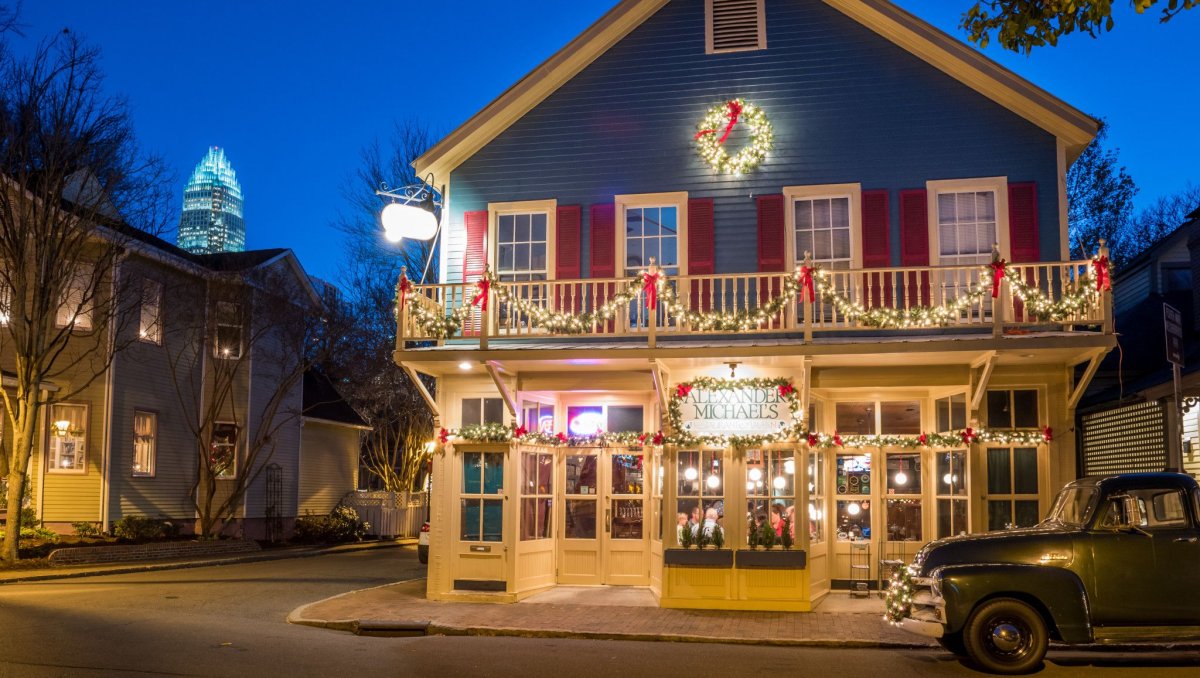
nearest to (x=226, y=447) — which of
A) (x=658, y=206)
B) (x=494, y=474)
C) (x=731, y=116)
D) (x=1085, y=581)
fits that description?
(x=494, y=474)

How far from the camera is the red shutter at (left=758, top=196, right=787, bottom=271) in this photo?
16766mm

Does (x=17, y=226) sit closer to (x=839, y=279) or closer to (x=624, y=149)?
(x=624, y=149)

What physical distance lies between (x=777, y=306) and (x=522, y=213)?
4.93m

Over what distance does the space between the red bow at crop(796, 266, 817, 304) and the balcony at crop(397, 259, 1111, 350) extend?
0.02 metres

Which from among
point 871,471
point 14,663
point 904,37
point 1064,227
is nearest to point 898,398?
point 871,471

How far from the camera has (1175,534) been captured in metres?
10.7

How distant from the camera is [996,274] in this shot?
14.4 m

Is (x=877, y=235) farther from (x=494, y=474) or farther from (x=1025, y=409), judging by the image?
(x=494, y=474)

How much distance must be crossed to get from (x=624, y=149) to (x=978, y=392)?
6444 millimetres

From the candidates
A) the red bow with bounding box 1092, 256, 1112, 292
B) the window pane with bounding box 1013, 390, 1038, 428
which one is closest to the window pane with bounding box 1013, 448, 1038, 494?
the window pane with bounding box 1013, 390, 1038, 428

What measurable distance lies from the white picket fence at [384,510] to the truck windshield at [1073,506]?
→ 2583 centimetres

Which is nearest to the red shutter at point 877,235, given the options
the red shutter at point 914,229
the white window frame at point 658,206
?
the red shutter at point 914,229

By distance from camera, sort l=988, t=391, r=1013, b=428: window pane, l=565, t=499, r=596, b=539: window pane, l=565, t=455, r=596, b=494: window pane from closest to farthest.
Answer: l=988, t=391, r=1013, b=428: window pane < l=565, t=499, r=596, b=539: window pane < l=565, t=455, r=596, b=494: window pane

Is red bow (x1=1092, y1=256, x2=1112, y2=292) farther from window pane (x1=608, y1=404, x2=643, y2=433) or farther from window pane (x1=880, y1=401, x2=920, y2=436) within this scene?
window pane (x1=608, y1=404, x2=643, y2=433)
